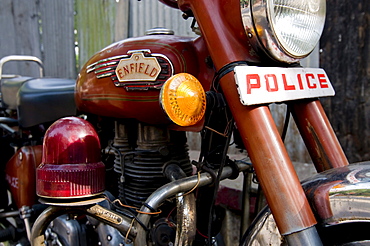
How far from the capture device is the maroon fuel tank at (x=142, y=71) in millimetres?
1210

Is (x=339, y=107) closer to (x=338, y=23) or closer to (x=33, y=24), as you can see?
(x=338, y=23)

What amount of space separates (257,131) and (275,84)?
0.50 feet

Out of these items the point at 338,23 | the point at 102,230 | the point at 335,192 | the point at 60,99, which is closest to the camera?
the point at 335,192

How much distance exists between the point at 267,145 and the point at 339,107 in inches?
68.7

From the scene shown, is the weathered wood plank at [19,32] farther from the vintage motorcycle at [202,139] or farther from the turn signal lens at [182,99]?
the turn signal lens at [182,99]

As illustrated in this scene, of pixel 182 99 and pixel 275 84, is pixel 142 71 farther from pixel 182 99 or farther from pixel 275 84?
pixel 275 84

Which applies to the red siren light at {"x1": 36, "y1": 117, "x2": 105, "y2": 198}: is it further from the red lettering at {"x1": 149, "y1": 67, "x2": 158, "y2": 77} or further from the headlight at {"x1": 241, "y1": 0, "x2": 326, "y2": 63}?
the headlight at {"x1": 241, "y1": 0, "x2": 326, "y2": 63}

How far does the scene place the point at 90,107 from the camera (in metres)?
1.45

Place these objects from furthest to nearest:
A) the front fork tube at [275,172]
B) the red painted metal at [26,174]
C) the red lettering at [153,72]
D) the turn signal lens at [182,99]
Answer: the red painted metal at [26,174] < the red lettering at [153,72] < the turn signal lens at [182,99] < the front fork tube at [275,172]

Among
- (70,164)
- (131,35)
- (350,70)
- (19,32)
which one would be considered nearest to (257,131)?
(70,164)

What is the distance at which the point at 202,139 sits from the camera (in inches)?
48.8

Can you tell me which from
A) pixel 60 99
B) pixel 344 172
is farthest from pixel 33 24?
pixel 344 172

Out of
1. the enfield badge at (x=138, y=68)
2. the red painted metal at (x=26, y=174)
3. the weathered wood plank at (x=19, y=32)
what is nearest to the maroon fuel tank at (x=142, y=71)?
the enfield badge at (x=138, y=68)

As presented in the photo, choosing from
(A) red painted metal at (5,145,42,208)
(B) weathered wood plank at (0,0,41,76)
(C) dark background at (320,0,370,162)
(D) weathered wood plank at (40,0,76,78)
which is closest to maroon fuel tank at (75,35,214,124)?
(A) red painted metal at (5,145,42,208)
